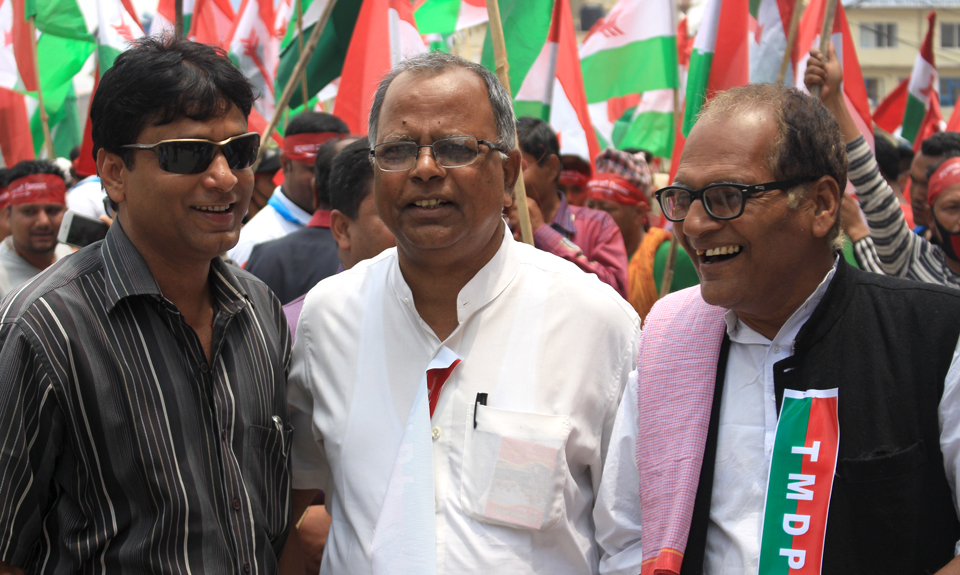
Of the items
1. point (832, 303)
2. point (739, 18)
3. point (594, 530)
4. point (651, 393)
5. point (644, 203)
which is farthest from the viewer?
point (644, 203)

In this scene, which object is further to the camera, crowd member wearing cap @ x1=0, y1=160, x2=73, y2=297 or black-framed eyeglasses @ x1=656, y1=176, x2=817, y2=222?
crowd member wearing cap @ x1=0, y1=160, x2=73, y2=297

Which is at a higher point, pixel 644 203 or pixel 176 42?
pixel 176 42

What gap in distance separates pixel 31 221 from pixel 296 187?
5.55ft

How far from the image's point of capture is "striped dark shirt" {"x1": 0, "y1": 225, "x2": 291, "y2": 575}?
172cm

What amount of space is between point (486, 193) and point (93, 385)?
1019 mm

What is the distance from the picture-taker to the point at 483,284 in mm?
2188

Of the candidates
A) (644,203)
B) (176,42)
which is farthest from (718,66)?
(176,42)

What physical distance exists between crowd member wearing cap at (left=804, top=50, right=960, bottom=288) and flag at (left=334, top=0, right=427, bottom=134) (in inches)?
101

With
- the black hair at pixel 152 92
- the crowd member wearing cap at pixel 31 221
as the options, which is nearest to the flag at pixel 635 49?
the crowd member wearing cap at pixel 31 221

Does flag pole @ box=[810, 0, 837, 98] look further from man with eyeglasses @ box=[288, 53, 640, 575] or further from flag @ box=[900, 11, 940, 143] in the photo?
flag @ box=[900, 11, 940, 143]

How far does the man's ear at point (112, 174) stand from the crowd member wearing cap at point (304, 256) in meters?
1.99

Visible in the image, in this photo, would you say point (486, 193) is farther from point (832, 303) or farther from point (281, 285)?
point (281, 285)

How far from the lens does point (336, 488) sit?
2.17 m

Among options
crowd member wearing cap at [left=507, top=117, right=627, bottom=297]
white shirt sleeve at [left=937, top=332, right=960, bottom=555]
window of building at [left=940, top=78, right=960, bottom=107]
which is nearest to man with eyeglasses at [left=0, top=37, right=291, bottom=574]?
white shirt sleeve at [left=937, top=332, right=960, bottom=555]
